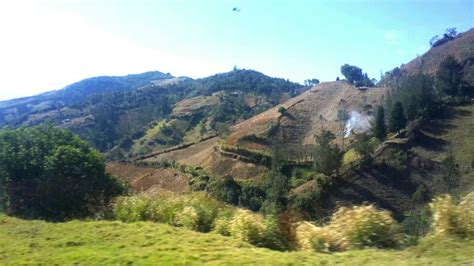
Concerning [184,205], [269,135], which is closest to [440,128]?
[269,135]

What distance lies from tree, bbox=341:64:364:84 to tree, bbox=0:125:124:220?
117531 millimetres

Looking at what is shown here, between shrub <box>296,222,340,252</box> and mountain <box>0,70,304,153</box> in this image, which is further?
mountain <box>0,70,304,153</box>

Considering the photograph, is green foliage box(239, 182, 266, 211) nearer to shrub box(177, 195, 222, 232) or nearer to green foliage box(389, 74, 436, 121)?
green foliage box(389, 74, 436, 121)

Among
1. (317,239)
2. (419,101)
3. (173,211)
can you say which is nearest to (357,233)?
(317,239)

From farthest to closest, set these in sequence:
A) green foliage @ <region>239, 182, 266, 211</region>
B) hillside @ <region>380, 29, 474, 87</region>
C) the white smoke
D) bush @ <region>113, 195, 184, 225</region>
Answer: hillside @ <region>380, 29, 474, 87</region>, the white smoke, green foliage @ <region>239, 182, 266, 211</region>, bush @ <region>113, 195, 184, 225</region>

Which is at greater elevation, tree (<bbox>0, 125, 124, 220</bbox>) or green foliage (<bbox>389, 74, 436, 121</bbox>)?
green foliage (<bbox>389, 74, 436, 121</bbox>)

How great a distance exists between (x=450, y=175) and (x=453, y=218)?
4978 cm

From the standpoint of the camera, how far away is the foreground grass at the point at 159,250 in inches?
263

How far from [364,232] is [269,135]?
2890 inches

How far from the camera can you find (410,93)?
7388 centimetres

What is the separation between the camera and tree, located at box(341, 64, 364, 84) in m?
139

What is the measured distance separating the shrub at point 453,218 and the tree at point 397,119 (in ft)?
211

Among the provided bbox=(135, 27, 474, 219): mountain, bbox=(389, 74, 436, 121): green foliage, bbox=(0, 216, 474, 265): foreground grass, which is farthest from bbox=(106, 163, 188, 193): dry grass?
bbox=(0, 216, 474, 265): foreground grass

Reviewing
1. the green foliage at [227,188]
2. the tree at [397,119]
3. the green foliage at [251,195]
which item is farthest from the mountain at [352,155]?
the green foliage at [227,188]
